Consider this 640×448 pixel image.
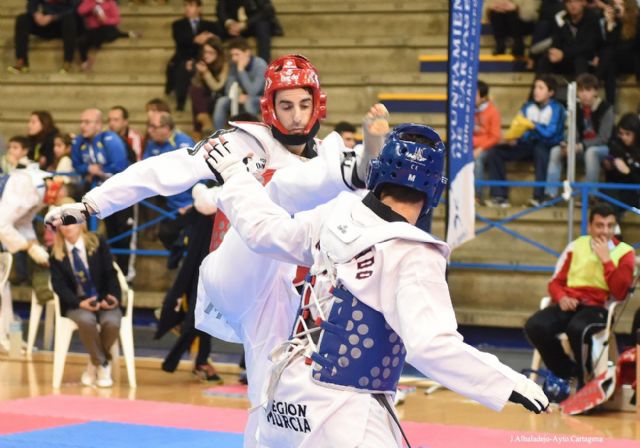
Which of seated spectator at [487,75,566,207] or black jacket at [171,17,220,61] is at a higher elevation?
black jacket at [171,17,220,61]

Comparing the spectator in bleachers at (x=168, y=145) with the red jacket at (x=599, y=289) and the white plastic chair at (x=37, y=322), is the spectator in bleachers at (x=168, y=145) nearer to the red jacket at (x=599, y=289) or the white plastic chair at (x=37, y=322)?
the white plastic chair at (x=37, y=322)

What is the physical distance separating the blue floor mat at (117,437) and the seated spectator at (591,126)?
229 inches

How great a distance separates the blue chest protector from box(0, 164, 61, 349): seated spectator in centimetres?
831

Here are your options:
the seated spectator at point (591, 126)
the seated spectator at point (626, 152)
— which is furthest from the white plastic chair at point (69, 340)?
the seated spectator at point (626, 152)

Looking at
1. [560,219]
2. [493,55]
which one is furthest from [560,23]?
[560,219]

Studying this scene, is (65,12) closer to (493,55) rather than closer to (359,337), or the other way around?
(493,55)

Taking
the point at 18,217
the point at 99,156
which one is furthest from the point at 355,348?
the point at 99,156

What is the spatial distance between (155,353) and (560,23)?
5.94 meters

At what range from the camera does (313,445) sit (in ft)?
14.0

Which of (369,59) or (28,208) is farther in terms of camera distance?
(369,59)

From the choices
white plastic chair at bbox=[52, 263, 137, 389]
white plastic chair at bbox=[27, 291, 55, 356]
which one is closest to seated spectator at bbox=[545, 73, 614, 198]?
white plastic chair at bbox=[52, 263, 137, 389]

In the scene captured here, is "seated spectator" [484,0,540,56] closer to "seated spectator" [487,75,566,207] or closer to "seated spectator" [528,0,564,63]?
"seated spectator" [528,0,564,63]

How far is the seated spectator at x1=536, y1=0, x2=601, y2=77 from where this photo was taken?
534 inches

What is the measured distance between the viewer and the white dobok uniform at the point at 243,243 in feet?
17.2
